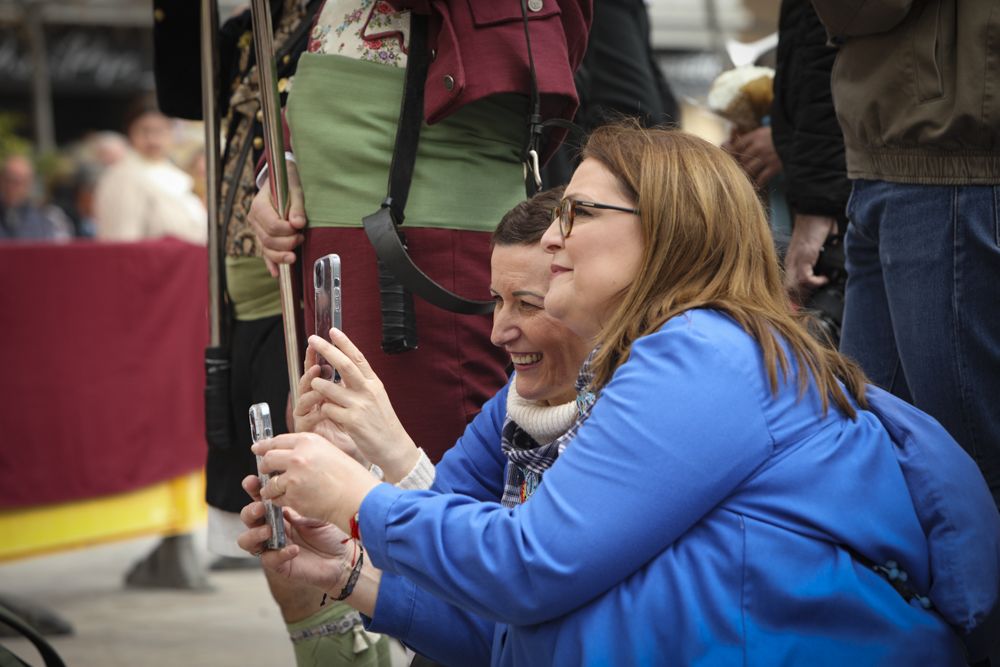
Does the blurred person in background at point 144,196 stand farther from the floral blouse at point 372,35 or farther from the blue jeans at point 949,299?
the blue jeans at point 949,299

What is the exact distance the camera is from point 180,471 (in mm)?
4844

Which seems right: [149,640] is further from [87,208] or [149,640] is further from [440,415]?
[87,208]

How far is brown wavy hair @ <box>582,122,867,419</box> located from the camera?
1.57 meters

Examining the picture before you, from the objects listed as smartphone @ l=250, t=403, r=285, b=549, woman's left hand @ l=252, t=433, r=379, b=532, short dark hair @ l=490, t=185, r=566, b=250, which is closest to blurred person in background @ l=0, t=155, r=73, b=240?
short dark hair @ l=490, t=185, r=566, b=250

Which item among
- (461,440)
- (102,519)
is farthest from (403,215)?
(102,519)

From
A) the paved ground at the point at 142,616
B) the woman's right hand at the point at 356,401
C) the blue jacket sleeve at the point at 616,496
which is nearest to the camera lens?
the blue jacket sleeve at the point at 616,496

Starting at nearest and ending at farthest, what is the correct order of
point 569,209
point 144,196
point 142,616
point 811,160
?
point 569,209 < point 811,160 < point 142,616 < point 144,196

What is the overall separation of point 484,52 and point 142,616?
9.32 ft

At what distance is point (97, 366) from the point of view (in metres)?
4.53

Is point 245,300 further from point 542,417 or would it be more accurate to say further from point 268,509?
point 542,417

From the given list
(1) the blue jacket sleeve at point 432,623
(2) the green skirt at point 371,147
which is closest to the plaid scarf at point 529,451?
(1) the blue jacket sleeve at point 432,623

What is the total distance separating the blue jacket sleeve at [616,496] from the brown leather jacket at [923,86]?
2.06 feet

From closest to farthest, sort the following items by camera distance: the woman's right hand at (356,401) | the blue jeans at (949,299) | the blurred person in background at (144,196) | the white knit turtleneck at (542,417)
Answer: the woman's right hand at (356,401)
the white knit turtleneck at (542,417)
the blue jeans at (949,299)
the blurred person in background at (144,196)

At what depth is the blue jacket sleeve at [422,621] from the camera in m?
1.81
